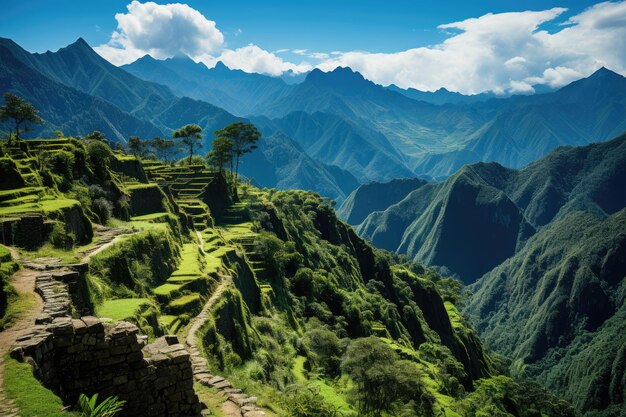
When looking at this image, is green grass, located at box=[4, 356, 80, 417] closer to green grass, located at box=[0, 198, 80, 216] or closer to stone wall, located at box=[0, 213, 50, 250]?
stone wall, located at box=[0, 213, 50, 250]

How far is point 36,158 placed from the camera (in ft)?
129

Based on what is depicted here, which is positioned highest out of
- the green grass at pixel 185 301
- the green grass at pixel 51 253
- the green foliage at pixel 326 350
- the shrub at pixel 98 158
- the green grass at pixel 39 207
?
the shrub at pixel 98 158

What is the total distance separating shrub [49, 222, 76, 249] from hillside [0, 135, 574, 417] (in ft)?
0.66

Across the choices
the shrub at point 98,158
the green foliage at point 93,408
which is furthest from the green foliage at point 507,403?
the green foliage at point 93,408

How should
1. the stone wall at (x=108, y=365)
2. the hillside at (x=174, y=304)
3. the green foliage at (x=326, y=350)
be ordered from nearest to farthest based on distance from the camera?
the stone wall at (x=108, y=365), the hillside at (x=174, y=304), the green foliage at (x=326, y=350)

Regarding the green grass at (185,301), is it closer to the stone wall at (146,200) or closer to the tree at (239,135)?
the stone wall at (146,200)

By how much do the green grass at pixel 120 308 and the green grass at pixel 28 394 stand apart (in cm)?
851

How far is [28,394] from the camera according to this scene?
31.0ft

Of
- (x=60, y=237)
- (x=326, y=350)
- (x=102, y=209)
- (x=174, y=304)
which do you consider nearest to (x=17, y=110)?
(x=102, y=209)

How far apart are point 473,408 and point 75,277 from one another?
61670 mm

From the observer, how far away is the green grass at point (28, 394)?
9.05m

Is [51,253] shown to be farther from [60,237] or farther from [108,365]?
[108,365]

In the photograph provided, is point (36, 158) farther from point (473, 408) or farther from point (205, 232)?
point (473, 408)

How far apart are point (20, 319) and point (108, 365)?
418 cm
